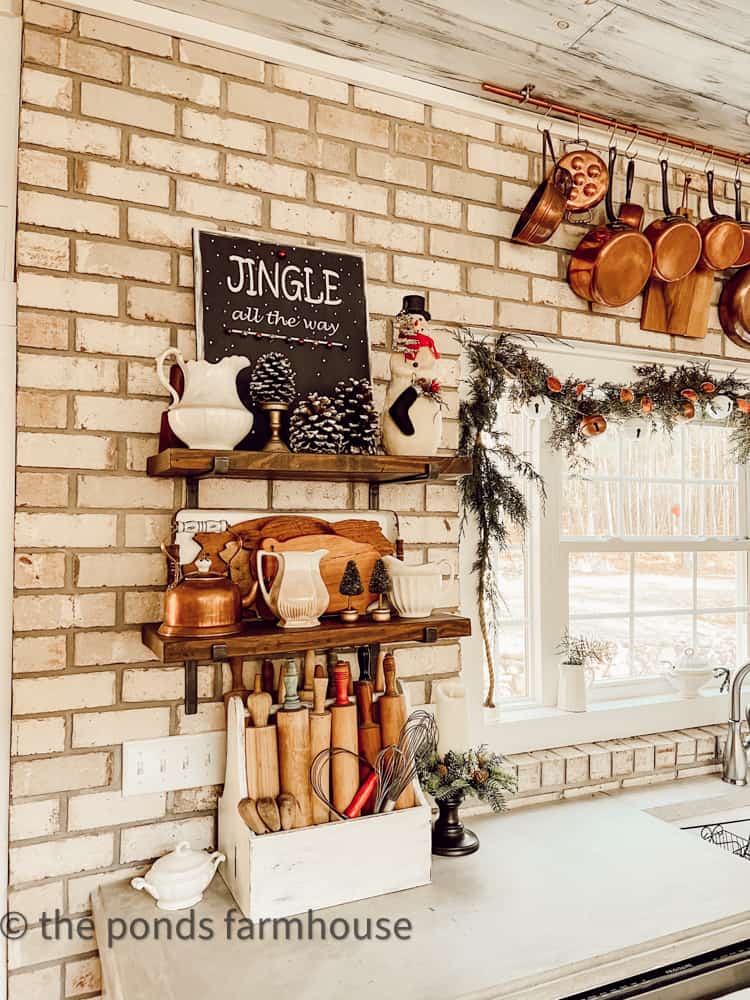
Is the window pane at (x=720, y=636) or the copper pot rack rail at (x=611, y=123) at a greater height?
the copper pot rack rail at (x=611, y=123)

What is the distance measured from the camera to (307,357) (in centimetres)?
185

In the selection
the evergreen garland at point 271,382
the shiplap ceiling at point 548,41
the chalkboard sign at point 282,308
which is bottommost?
the evergreen garland at point 271,382

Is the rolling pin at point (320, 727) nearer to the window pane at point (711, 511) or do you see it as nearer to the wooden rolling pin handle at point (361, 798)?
the wooden rolling pin handle at point (361, 798)

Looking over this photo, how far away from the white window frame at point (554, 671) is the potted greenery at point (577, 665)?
0.03m

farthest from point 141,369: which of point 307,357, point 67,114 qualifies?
point 67,114

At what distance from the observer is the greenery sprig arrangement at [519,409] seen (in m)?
2.11

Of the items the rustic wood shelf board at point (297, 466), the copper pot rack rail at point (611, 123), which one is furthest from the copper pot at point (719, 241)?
the rustic wood shelf board at point (297, 466)

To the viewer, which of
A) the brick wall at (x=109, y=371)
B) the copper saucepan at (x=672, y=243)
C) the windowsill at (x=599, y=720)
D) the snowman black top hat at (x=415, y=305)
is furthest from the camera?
the copper saucepan at (x=672, y=243)

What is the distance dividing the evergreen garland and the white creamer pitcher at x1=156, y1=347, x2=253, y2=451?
0.30 feet

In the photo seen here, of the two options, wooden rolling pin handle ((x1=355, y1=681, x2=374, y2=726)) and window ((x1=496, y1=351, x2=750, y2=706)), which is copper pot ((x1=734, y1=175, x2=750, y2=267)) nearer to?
window ((x1=496, y1=351, x2=750, y2=706))

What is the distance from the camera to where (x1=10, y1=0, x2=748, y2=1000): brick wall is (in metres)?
1.60

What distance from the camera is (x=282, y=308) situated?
1832 millimetres

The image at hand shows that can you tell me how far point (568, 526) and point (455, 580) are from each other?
1.91 ft

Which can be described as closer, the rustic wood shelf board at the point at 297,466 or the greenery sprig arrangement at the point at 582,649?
the rustic wood shelf board at the point at 297,466
